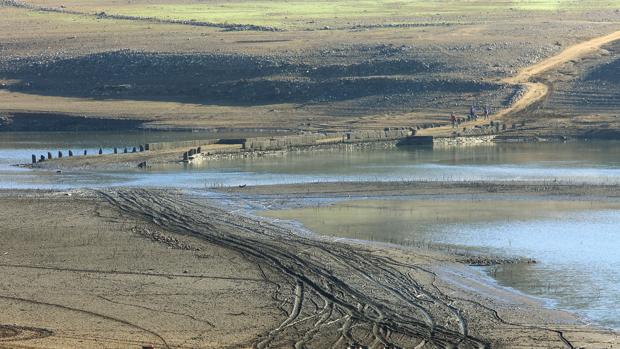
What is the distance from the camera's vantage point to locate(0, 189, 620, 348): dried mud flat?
20.0m

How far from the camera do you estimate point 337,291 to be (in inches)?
922

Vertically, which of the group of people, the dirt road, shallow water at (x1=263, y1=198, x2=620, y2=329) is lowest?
shallow water at (x1=263, y1=198, x2=620, y2=329)

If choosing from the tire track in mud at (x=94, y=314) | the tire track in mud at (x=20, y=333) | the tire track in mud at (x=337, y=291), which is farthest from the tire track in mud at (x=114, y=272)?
the tire track in mud at (x=20, y=333)

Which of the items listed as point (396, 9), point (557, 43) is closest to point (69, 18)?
point (396, 9)

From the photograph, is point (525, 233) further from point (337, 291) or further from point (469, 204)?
point (337, 291)

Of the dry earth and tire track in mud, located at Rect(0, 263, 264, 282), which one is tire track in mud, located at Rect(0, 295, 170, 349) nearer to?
tire track in mud, located at Rect(0, 263, 264, 282)

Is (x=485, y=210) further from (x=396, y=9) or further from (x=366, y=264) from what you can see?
(x=396, y=9)

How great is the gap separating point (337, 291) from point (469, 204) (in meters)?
12.5

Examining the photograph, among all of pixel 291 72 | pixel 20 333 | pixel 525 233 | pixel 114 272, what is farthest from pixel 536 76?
pixel 20 333

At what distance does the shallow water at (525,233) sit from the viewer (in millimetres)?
23859

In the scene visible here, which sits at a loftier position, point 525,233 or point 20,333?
point 20,333

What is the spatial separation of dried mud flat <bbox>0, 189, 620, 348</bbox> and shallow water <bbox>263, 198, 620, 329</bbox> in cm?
111

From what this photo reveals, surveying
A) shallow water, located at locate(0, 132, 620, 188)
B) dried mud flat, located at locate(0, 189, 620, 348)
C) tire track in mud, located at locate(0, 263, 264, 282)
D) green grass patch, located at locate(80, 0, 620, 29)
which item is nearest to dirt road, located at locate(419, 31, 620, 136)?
shallow water, located at locate(0, 132, 620, 188)

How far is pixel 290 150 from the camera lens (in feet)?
169
